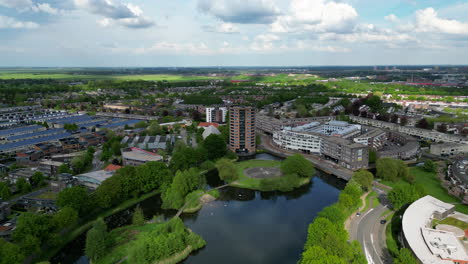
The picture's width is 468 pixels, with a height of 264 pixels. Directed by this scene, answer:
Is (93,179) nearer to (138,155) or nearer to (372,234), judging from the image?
(138,155)

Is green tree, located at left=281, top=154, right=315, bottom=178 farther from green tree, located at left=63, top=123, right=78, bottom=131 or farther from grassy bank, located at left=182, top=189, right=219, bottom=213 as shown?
green tree, located at left=63, top=123, right=78, bottom=131

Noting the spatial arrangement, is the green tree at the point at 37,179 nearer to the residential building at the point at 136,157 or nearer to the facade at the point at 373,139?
the residential building at the point at 136,157

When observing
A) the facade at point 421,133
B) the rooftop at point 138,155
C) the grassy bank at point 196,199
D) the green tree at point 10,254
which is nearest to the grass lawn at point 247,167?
the grassy bank at point 196,199

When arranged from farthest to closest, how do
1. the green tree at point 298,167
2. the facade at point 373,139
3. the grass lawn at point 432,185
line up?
the facade at point 373,139 → the green tree at point 298,167 → the grass lawn at point 432,185

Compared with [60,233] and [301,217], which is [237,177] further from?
[60,233]

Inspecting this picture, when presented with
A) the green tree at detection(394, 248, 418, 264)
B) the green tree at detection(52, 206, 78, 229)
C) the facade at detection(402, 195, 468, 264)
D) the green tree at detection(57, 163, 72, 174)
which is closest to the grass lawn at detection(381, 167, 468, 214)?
the facade at detection(402, 195, 468, 264)


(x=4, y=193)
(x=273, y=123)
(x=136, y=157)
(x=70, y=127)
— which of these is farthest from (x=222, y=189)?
(x=70, y=127)

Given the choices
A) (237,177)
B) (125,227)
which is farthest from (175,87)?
(125,227)
